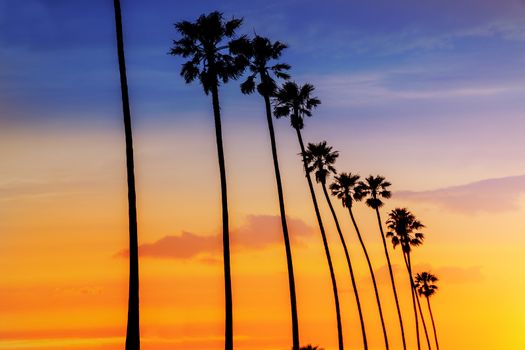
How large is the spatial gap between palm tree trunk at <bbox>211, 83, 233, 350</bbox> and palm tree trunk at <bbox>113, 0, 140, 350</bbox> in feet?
29.2

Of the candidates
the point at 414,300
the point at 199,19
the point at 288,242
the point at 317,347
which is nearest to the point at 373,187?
the point at 414,300

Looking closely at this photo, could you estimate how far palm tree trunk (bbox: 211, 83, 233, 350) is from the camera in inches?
1318

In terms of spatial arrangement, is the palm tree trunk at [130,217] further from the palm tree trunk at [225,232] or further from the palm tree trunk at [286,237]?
the palm tree trunk at [286,237]

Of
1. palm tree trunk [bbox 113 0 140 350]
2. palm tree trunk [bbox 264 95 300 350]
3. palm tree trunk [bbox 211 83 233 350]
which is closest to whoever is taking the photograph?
palm tree trunk [bbox 113 0 140 350]

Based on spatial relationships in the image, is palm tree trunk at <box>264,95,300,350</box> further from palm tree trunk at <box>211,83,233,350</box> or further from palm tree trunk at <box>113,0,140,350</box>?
palm tree trunk at <box>113,0,140,350</box>

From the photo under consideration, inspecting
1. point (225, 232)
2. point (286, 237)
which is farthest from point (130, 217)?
point (286, 237)

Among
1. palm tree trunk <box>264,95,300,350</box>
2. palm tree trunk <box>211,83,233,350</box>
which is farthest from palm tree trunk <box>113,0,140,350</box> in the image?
palm tree trunk <box>264,95,300,350</box>

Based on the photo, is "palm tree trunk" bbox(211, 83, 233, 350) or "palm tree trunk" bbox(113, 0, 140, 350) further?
"palm tree trunk" bbox(211, 83, 233, 350)

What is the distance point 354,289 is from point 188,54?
3223 centimetres

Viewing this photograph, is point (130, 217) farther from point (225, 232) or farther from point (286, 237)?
point (286, 237)

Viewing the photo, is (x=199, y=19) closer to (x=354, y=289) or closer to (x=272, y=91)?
(x=272, y=91)

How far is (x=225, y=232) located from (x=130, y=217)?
9.45 metres

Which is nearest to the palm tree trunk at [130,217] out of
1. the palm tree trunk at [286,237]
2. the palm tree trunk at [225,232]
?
the palm tree trunk at [225,232]

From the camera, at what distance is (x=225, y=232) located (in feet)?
115
